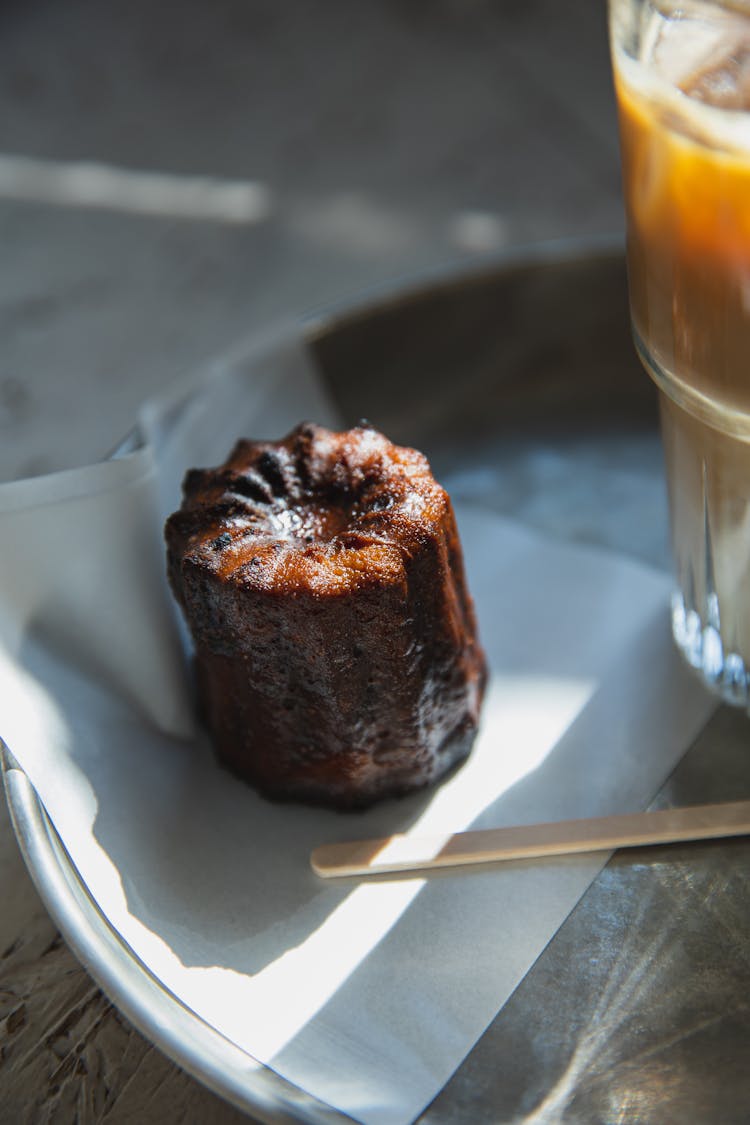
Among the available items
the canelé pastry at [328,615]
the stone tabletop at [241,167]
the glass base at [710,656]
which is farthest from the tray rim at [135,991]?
the stone tabletop at [241,167]

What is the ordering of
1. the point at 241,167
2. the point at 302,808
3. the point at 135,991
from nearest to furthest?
the point at 135,991 < the point at 302,808 < the point at 241,167

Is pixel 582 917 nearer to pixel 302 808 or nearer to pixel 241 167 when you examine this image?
pixel 302 808

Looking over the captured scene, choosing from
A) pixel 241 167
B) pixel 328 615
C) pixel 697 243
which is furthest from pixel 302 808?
pixel 241 167

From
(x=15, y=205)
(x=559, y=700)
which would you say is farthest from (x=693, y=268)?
(x=15, y=205)

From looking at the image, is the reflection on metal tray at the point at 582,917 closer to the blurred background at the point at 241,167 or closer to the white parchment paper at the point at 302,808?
the white parchment paper at the point at 302,808

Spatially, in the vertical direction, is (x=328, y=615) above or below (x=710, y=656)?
above

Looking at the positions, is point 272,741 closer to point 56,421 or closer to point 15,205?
point 56,421

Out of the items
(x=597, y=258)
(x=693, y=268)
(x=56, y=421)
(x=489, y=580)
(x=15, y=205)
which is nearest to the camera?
(x=693, y=268)
